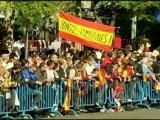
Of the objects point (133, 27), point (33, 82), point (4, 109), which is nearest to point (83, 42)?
point (33, 82)

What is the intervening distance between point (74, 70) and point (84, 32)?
78.5 inches

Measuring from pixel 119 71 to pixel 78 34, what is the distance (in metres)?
1.73

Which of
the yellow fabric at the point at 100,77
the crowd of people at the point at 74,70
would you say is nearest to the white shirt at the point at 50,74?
the crowd of people at the point at 74,70

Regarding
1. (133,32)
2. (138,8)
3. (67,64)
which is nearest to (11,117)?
(67,64)

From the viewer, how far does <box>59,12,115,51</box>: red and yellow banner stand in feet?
61.2

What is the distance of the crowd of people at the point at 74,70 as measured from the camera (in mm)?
15984

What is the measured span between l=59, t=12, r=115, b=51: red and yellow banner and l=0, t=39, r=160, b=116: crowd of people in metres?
0.48

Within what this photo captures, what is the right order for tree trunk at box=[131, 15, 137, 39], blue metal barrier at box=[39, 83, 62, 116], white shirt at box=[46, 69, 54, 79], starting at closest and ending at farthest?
blue metal barrier at box=[39, 83, 62, 116], white shirt at box=[46, 69, 54, 79], tree trunk at box=[131, 15, 137, 39]

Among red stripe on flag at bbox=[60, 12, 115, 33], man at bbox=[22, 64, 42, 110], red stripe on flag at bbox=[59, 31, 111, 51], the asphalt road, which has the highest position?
red stripe on flag at bbox=[60, 12, 115, 33]

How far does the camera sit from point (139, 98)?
19.0 m

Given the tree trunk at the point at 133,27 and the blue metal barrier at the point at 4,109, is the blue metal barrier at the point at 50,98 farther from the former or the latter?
the tree trunk at the point at 133,27

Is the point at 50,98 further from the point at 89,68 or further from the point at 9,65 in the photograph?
the point at 89,68

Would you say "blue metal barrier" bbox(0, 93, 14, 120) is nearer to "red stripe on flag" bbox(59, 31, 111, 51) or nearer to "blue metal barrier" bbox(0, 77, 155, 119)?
"blue metal barrier" bbox(0, 77, 155, 119)

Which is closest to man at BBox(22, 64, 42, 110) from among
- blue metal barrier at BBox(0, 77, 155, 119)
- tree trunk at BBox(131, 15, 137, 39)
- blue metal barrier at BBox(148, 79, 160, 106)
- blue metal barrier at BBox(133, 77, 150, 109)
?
blue metal barrier at BBox(0, 77, 155, 119)
